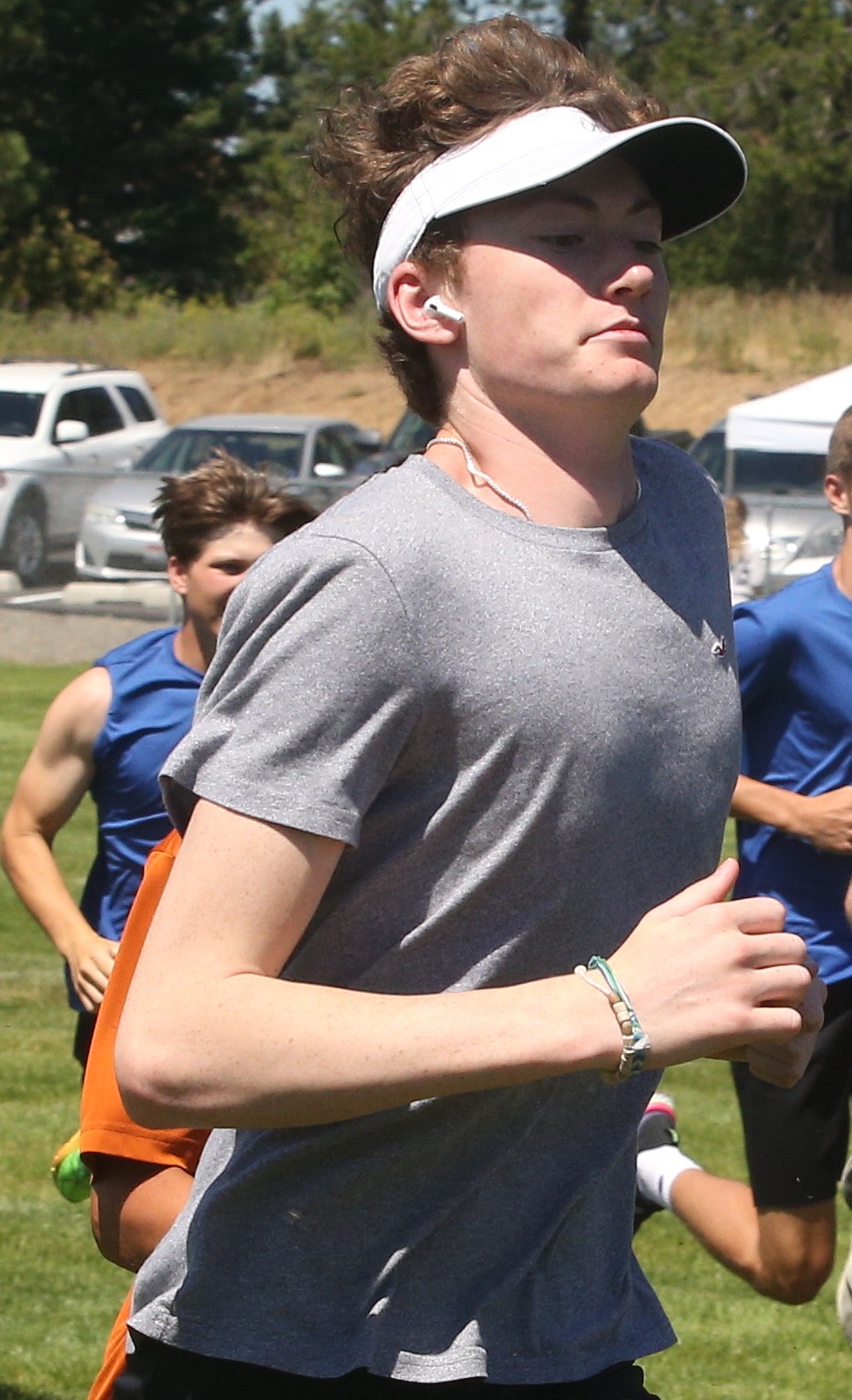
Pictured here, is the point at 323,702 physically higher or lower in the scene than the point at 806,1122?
higher

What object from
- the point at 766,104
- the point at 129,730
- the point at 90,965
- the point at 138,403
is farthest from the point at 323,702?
the point at 766,104

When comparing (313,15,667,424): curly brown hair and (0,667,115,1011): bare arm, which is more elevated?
(313,15,667,424): curly brown hair

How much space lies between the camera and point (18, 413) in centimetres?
2288

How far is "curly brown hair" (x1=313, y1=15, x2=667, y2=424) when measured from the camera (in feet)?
6.79

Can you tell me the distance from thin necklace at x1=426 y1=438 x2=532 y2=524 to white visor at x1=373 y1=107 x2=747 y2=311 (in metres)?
0.20

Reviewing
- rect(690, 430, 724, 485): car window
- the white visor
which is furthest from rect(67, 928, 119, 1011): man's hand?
rect(690, 430, 724, 485): car window

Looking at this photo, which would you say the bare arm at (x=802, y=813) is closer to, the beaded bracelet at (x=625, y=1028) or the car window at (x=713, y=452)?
the beaded bracelet at (x=625, y=1028)

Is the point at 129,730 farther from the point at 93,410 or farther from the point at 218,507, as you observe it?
the point at 93,410

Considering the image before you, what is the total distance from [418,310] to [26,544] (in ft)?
60.1

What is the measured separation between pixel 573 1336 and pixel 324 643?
2.41 ft

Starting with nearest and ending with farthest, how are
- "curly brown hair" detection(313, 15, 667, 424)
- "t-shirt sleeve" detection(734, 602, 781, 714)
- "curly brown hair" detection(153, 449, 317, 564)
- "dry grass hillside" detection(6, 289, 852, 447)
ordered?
"curly brown hair" detection(313, 15, 667, 424) < "t-shirt sleeve" detection(734, 602, 781, 714) < "curly brown hair" detection(153, 449, 317, 564) < "dry grass hillside" detection(6, 289, 852, 447)

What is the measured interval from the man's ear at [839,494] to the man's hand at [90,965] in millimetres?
1963

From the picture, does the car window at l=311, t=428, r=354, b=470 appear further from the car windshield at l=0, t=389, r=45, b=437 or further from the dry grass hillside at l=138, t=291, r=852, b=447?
the dry grass hillside at l=138, t=291, r=852, b=447

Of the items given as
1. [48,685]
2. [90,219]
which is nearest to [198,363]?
[90,219]
